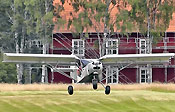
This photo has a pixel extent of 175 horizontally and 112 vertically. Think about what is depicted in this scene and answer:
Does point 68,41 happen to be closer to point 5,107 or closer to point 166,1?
point 166,1

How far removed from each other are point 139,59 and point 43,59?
6123 mm

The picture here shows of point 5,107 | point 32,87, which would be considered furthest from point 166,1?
point 5,107

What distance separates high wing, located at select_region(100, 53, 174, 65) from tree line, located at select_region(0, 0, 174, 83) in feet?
54.4

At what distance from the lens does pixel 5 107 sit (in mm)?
30453

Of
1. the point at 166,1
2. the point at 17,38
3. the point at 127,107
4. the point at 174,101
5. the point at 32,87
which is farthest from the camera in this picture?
the point at 17,38

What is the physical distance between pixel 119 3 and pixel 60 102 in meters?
29.0

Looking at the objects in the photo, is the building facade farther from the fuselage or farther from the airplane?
the fuselage

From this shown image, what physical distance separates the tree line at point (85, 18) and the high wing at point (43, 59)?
17.9 m

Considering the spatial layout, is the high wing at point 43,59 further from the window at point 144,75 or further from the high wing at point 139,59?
the window at point 144,75

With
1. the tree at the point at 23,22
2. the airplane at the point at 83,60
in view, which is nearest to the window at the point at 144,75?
the tree at the point at 23,22

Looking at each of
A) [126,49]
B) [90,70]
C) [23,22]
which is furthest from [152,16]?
[90,70]

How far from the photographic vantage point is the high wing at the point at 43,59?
1471 inches

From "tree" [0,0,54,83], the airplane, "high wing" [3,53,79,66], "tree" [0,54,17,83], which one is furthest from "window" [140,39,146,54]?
"high wing" [3,53,79,66]

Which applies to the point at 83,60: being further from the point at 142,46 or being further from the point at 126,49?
the point at 142,46
